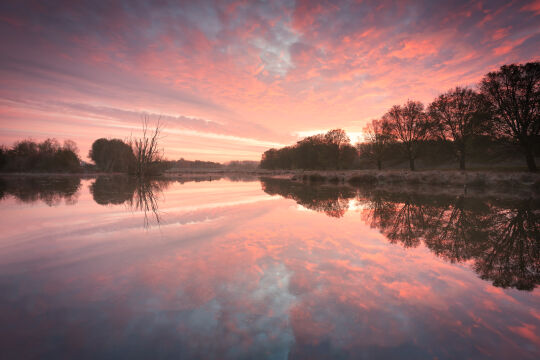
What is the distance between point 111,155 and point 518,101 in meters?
84.9

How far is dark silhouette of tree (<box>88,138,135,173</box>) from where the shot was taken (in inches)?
2137

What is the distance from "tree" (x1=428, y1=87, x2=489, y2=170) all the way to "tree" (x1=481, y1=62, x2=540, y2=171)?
75.8 inches

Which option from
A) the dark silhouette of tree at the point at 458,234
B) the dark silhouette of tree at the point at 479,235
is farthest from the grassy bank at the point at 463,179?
the dark silhouette of tree at the point at 458,234

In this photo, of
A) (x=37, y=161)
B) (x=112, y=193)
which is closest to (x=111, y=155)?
(x=37, y=161)

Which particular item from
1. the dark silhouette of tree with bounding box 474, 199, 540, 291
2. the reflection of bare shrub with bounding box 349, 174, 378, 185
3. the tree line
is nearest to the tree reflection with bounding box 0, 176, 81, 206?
the dark silhouette of tree with bounding box 474, 199, 540, 291

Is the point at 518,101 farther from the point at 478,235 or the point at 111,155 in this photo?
the point at 111,155

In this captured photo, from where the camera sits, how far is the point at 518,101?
26.2 m

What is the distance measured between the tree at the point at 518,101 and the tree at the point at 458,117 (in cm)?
193

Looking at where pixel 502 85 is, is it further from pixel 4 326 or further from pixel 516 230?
pixel 4 326

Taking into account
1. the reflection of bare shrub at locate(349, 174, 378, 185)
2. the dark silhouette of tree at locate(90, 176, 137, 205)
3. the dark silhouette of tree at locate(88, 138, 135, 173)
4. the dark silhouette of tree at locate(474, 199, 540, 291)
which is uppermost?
the dark silhouette of tree at locate(88, 138, 135, 173)

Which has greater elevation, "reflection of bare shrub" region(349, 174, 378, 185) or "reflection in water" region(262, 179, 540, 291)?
"reflection of bare shrub" region(349, 174, 378, 185)

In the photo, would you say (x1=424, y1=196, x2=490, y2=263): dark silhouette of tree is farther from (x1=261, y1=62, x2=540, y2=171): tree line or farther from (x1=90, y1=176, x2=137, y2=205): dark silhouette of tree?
(x1=261, y1=62, x2=540, y2=171): tree line

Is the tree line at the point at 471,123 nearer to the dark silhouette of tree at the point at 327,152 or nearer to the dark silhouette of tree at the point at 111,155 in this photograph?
the dark silhouette of tree at the point at 327,152

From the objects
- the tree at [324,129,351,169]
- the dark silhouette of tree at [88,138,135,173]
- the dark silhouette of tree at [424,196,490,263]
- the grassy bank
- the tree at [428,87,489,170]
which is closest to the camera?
the dark silhouette of tree at [424,196,490,263]
